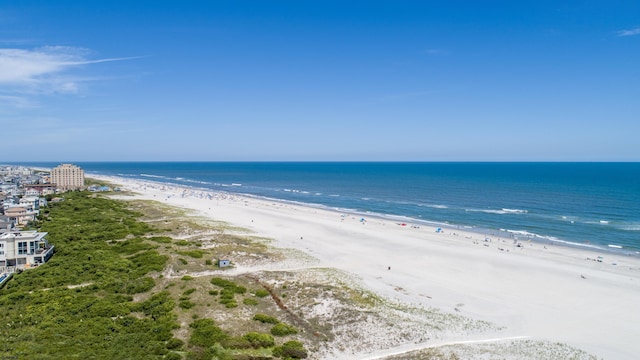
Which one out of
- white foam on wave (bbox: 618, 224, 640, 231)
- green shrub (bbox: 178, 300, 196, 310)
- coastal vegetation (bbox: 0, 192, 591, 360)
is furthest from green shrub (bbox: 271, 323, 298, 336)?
white foam on wave (bbox: 618, 224, 640, 231)

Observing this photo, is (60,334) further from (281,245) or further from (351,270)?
(281,245)

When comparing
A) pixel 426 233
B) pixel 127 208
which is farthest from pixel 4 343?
pixel 127 208

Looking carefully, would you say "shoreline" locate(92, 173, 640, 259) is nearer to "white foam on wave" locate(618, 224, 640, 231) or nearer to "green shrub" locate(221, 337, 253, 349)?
"white foam on wave" locate(618, 224, 640, 231)

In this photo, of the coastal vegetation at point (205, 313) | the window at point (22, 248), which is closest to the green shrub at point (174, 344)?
the coastal vegetation at point (205, 313)

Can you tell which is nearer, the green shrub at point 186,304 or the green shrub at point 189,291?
the green shrub at point 186,304

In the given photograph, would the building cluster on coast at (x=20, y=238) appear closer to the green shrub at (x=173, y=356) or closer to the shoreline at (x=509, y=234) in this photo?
the green shrub at (x=173, y=356)
